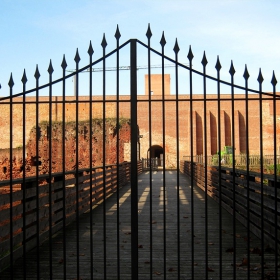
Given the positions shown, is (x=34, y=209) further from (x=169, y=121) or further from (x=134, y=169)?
(x=169, y=121)

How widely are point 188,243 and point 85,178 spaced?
3.58 meters

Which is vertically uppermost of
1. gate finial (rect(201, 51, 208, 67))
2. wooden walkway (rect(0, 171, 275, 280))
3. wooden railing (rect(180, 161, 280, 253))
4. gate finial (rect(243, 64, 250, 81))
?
gate finial (rect(201, 51, 208, 67))

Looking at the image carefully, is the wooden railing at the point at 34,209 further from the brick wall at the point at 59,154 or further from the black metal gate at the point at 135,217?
the brick wall at the point at 59,154

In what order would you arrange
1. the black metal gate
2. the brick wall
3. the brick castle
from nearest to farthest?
the black metal gate, the brick wall, the brick castle

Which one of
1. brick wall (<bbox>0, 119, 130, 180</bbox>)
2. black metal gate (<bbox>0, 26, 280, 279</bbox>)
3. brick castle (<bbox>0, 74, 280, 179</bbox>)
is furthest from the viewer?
brick castle (<bbox>0, 74, 280, 179</bbox>)

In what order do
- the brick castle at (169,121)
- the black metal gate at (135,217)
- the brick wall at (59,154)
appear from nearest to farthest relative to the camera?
the black metal gate at (135,217) → the brick wall at (59,154) → the brick castle at (169,121)

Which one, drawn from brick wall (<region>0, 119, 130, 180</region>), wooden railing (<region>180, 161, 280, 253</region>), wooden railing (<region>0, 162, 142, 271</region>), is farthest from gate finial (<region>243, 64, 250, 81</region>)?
brick wall (<region>0, 119, 130, 180</region>)

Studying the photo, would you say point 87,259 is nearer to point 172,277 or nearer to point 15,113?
point 172,277

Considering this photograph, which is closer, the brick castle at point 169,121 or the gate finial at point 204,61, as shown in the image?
the gate finial at point 204,61

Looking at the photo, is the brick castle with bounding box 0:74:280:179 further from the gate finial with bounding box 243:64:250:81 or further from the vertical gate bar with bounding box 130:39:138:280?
the gate finial with bounding box 243:64:250:81

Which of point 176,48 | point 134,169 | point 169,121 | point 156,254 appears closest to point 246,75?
point 176,48

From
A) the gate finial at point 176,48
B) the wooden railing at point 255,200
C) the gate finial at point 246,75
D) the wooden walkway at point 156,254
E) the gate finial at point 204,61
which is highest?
the gate finial at point 176,48

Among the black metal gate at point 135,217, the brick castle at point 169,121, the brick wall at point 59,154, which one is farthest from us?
the brick castle at point 169,121

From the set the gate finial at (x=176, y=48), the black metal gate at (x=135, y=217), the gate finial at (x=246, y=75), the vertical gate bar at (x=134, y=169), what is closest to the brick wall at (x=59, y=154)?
the black metal gate at (x=135, y=217)
